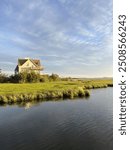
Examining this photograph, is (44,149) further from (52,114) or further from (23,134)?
(52,114)

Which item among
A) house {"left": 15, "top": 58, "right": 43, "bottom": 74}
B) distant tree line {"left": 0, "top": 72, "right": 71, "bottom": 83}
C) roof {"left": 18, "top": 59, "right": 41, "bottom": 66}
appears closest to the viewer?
distant tree line {"left": 0, "top": 72, "right": 71, "bottom": 83}

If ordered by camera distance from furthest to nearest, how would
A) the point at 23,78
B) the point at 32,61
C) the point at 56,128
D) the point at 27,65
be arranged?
1. the point at 32,61
2. the point at 27,65
3. the point at 23,78
4. the point at 56,128

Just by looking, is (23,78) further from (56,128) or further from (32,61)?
(56,128)

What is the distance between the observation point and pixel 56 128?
20.7 m

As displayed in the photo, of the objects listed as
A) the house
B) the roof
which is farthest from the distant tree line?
the roof

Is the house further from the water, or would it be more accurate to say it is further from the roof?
the water

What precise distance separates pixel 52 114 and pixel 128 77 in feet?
50.4

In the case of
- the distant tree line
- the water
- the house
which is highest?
the house

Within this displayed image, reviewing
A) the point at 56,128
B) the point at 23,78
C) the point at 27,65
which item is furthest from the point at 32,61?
the point at 56,128

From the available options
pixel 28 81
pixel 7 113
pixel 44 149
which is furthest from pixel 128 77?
pixel 28 81

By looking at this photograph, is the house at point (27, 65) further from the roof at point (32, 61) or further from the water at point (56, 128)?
the water at point (56, 128)

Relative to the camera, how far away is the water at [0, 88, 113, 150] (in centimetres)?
1665

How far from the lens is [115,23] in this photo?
1261cm

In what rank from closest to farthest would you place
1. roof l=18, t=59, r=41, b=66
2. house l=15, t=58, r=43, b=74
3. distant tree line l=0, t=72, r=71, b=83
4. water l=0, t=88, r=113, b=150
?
water l=0, t=88, r=113, b=150
distant tree line l=0, t=72, r=71, b=83
house l=15, t=58, r=43, b=74
roof l=18, t=59, r=41, b=66
